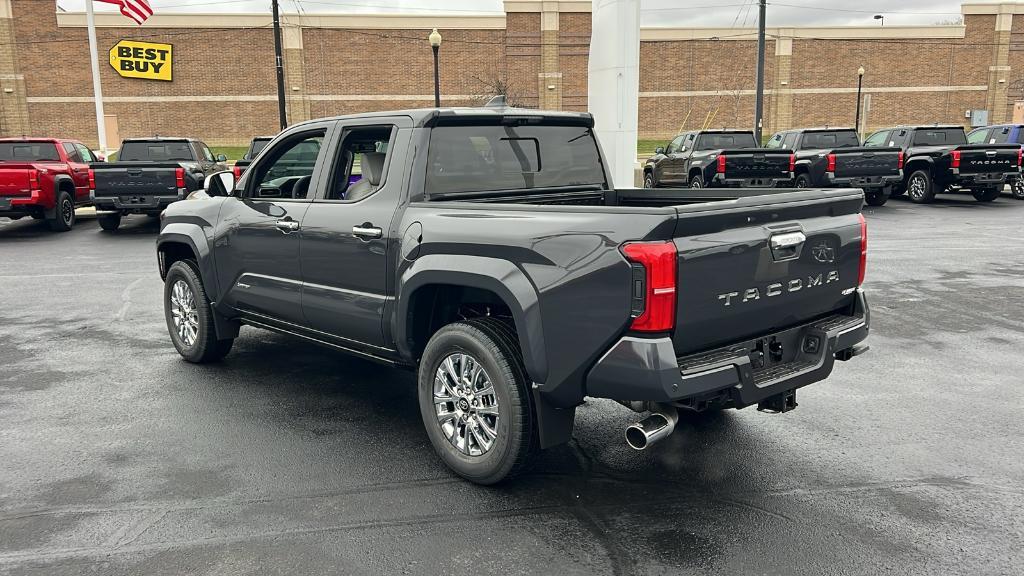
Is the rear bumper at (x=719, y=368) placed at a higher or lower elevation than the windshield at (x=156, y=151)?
lower

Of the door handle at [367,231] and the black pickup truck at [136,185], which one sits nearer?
the door handle at [367,231]

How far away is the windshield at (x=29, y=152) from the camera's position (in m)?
16.9

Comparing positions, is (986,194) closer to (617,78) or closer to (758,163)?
(758,163)

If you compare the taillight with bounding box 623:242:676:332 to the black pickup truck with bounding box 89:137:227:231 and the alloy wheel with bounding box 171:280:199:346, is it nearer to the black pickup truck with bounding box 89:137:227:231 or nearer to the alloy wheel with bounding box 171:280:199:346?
the alloy wheel with bounding box 171:280:199:346

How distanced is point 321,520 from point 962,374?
4.84m

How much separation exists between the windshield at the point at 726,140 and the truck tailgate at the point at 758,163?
2.19 m

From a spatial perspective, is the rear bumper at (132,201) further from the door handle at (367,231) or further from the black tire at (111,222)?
the door handle at (367,231)

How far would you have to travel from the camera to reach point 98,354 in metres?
6.80

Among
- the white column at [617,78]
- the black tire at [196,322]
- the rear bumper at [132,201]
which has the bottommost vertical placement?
the black tire at [196,322]

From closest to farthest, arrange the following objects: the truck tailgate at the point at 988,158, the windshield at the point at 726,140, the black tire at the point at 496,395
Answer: the black tire at the point at 496,395
the truck tailgate at the point at 988,158
the windshield at the point at 726,140

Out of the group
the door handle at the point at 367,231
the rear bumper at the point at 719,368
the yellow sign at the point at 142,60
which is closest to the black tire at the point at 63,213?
the door handle at the point at 367,231

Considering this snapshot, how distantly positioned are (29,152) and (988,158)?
69.6 feet

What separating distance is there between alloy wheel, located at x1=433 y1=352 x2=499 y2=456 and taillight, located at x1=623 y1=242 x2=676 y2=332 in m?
0.98

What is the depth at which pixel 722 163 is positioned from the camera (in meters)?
17.7
